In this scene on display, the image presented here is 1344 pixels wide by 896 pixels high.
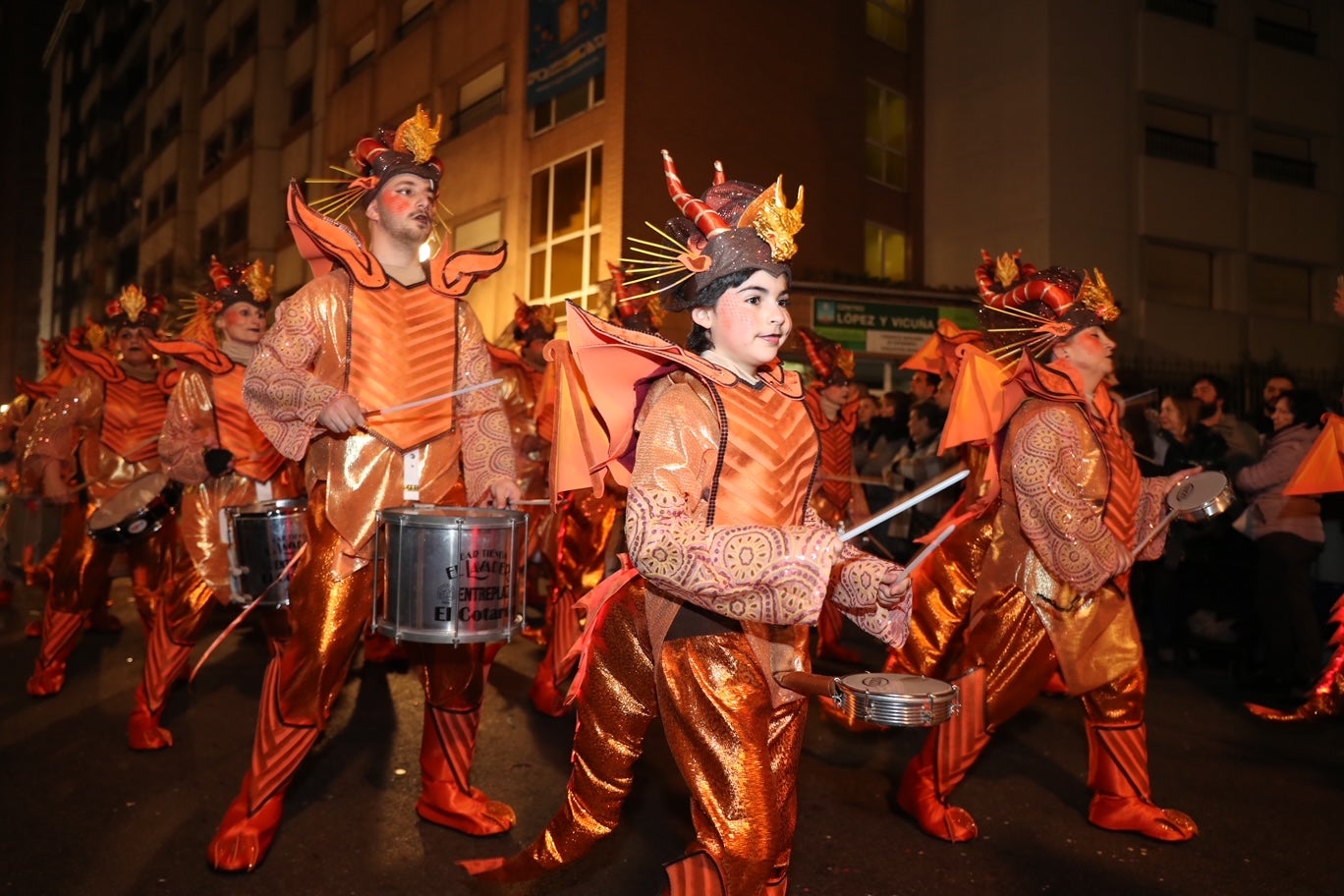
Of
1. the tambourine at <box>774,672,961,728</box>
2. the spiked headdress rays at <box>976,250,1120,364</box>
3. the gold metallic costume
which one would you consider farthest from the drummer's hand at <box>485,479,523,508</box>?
the gold metallic costume

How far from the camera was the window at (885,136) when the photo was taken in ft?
74.4

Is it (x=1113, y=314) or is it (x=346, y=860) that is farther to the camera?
(x=1113, y=314)

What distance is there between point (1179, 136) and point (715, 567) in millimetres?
23642

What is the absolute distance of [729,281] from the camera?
284cm

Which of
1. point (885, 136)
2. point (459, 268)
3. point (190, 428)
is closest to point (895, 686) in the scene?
point (459, 268)

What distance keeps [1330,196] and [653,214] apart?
15497 millimetres

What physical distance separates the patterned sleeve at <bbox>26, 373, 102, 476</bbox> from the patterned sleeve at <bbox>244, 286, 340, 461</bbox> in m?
4.14

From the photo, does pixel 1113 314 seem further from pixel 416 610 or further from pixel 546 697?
pixel 546 697

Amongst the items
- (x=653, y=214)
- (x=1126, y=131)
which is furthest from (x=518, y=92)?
(x=1126, y=131)

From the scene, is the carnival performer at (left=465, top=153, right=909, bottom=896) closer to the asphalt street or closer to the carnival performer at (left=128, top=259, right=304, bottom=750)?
the asphalt street

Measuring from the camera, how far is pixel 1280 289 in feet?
78.7

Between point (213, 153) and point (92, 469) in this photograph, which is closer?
point (92, 469)

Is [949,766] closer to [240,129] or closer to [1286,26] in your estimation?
[1286,26]

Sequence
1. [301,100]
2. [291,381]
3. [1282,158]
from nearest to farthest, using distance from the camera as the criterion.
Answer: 1. [291,381]
2. [1282,158]
3. [301,100]
